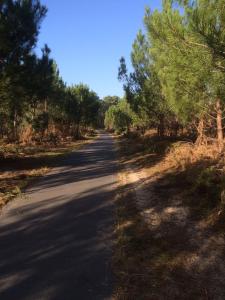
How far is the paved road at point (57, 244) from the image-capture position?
5.17 metres

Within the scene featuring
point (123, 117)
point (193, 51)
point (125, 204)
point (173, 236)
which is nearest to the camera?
point (173, 236)

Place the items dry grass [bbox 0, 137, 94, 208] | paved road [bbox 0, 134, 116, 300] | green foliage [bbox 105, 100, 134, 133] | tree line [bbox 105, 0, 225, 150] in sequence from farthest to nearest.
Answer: green foliage [bbox 105, 100, 134, 133] < dry grass [bbox 0, 137, 94, 208] < tree line [bbox 105, 0, 225, 150] < paved road [bbox 0, 134, 116, 300]

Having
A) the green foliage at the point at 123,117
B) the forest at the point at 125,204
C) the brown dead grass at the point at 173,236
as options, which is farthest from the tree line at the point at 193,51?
the green foliage at the point at 123,117

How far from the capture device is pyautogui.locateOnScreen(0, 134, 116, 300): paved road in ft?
17.0

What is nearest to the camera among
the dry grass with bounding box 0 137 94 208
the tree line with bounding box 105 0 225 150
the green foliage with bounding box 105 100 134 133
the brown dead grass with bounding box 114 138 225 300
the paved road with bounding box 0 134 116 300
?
the paved road with bounding box 0 134 116 300

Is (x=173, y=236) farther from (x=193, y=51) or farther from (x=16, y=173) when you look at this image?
(x=16, y=173)

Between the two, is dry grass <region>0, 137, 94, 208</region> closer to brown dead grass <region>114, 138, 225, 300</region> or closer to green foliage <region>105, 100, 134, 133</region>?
brown dead grass <region>114, 138, 225, 300</region>

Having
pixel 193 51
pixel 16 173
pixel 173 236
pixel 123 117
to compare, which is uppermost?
pixel 193 51

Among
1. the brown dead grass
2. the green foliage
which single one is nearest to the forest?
the brown dead grass

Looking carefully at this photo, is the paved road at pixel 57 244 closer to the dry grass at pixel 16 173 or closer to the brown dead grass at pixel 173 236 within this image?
the brown dead grass at pixel 173 236

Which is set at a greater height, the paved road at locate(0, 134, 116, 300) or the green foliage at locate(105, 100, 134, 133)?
the green foliage at locate(105, 100, 134, 133)

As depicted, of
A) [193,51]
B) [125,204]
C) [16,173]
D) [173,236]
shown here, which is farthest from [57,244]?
[16,173]

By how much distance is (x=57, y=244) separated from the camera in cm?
701

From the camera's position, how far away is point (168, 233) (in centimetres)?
761
